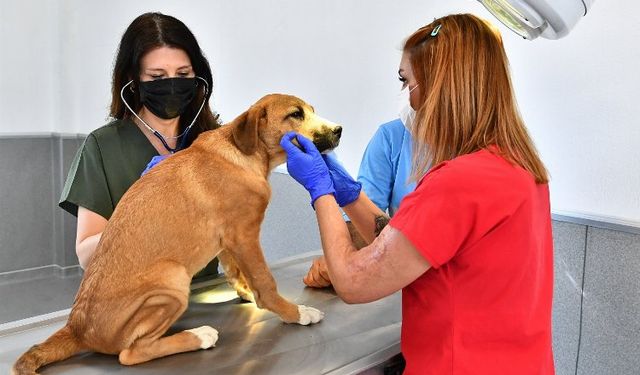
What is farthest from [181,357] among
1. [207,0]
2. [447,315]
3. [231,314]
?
[207,0]

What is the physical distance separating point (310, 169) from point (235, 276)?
0.44 metres

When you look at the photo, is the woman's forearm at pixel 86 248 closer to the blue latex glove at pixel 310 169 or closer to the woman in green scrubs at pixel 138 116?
the woman in green scrubs at pixel 138 116

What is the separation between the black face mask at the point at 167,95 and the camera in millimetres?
1648

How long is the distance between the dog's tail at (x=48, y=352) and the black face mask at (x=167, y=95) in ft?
2.36

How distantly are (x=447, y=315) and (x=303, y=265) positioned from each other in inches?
34.5

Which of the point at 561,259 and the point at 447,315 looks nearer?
the point at 447,315

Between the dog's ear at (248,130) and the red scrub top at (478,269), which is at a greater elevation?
the dog's ear at (248,130)

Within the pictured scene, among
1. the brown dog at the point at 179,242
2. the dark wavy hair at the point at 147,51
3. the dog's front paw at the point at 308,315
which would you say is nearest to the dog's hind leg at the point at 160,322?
the brown dog at the point at 179,242

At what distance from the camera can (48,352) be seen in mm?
1102

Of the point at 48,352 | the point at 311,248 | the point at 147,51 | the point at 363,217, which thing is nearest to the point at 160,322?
the point at 48,352

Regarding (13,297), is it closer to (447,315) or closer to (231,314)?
(231,314)

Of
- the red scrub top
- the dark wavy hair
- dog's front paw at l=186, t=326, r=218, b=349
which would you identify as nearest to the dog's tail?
dog's front paw at l=186, t=326, r=218, b=349

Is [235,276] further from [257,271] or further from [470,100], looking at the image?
[470,100]

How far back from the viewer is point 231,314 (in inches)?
56.7
